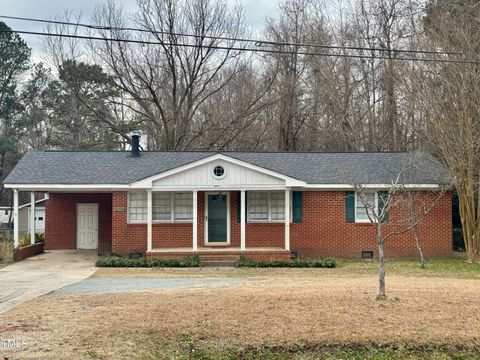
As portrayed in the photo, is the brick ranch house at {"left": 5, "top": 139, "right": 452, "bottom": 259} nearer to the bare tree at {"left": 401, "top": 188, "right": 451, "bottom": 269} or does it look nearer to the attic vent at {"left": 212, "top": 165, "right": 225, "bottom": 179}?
the attic vent at {"left": 212, "top": 165, "right": 225, "bottom": 179}

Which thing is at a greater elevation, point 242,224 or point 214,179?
point 214,179

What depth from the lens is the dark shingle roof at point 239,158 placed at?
2053 cm

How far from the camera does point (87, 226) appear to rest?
2331 centimetres

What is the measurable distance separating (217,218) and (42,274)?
6918 mm

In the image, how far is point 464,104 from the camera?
19.2 m

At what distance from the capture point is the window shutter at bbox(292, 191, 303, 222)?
20.8m

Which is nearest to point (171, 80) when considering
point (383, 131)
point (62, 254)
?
point (383, 131)

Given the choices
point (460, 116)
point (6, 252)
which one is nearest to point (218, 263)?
point (6, 252)

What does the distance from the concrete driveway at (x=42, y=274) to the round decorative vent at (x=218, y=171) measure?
5221mm

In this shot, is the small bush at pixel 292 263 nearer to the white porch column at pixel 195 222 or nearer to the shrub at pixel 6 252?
the white porch column at pixel 195 222

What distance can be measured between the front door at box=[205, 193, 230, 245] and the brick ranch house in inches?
1.5

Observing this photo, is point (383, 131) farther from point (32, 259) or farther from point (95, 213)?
point (32, 259)

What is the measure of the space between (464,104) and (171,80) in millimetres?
20997

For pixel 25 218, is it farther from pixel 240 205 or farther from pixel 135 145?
pixel 240 205
